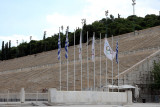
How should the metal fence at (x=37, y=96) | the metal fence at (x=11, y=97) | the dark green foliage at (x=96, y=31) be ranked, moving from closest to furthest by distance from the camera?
the metal fence at (x=37, y=96)
the metal fence at (x=11, y=97)
the dark green foliage at (x=96, y=31)

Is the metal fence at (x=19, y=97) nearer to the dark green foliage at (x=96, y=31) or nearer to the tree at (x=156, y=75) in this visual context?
the tree at (x=156, y=75)

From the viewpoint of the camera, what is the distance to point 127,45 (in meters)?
53.7

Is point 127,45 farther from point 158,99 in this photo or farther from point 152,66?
point 158,99

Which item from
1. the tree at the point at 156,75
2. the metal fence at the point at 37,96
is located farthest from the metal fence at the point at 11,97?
the tree at the point at 156,75

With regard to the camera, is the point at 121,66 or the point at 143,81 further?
the point at 121,66

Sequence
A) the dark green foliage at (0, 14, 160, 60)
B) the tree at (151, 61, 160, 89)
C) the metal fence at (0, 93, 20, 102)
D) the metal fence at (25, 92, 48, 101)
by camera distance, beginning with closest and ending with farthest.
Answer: the metal fence at (25, 92, 48, 101), the metal fence at (0, 93, 20, 102), the tree at (151, 61, 160, 89), the dark green foliage at (0, 14, 160, 60)

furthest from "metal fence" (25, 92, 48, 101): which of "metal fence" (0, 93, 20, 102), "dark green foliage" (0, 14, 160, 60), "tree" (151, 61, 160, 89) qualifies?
"dark green foliage" (0, 14, 160, 60)

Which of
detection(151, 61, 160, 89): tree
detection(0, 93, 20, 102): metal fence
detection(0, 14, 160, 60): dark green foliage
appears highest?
detection(0, 14, 160, 60): dark green foliage

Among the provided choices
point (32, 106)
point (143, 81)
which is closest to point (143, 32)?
point (143, 81)

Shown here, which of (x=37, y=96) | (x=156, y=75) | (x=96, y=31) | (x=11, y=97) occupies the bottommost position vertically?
(x=11, y=97)

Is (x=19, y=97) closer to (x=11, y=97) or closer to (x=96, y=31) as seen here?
(x=11, y=97)

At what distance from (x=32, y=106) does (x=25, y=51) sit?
8931 cm

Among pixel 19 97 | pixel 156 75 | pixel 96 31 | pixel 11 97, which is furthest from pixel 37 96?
pixel 96 31

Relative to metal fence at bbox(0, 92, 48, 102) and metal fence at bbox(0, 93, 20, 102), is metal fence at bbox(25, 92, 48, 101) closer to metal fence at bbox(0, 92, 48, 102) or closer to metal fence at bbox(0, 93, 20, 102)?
metal fence at bbox(0, 92, 48, 102)
